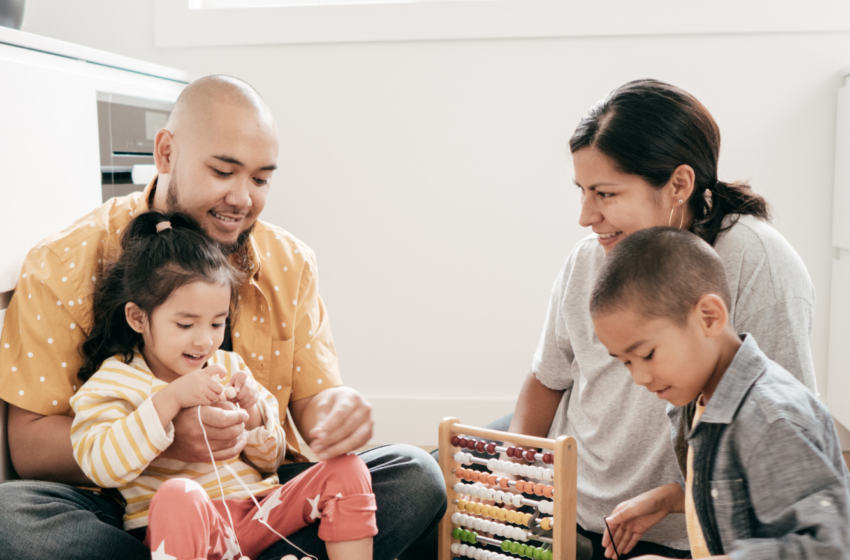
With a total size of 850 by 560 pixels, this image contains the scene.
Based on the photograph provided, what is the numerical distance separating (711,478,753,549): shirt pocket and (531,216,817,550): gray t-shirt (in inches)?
13.5

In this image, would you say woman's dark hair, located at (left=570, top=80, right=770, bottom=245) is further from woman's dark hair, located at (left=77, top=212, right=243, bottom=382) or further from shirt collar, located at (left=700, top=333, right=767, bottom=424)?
woman's dark hair, located at (left=77, top=212, right=243, bottom=382)

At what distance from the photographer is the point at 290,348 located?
5.05 ft

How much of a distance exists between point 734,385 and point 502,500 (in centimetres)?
61

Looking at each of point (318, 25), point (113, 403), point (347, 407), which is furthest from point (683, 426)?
point (318, 25)

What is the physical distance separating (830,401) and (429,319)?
1273 millimetres

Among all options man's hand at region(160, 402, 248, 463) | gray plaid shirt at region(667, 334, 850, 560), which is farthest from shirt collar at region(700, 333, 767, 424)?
man's hand at region(160, 402, 248, 463)

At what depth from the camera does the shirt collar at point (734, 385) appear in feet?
3.22

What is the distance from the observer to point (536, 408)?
62.9 inches

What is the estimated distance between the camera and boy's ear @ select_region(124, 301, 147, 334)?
132cm

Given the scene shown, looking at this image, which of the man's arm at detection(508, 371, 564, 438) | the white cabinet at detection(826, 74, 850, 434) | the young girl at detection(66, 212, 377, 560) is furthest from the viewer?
the white cabinet at detection(826, 74, 850, 434)

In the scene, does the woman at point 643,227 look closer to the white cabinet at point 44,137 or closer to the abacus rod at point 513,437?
the abacus rod at point 513,437

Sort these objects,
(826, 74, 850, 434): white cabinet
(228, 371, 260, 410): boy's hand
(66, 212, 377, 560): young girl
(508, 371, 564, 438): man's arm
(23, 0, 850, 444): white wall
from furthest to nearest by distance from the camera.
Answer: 1. (23, 0, 850, 444): white wall
2. (826, 74, 850, 434): white cabinet
3. (508, 371, 564, 438): man's arm
4. (228, 371, 260, 410): boy's hand
5. (66, 212, 377, 560): young girl

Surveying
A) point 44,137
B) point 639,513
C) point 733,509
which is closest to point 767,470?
point 733,509

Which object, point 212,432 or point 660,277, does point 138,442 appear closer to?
point 212,432
